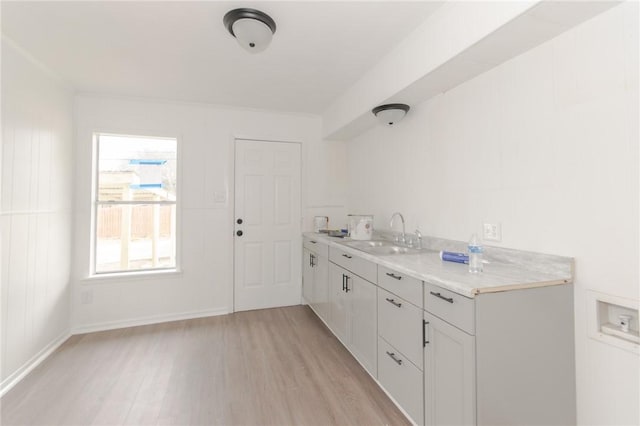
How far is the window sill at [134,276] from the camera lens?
2984 millimetres

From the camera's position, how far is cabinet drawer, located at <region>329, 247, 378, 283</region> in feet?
6.70

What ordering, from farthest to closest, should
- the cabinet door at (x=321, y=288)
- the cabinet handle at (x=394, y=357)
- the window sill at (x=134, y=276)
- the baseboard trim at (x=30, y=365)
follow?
the window sill at (x=134, y=276) → the cabinet door at (x=321, y=288) → the baseboard trim at (x=30, y=365) → the cabinet handle at (x=394, y=357)

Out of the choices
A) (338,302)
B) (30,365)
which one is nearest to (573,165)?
(338,302)

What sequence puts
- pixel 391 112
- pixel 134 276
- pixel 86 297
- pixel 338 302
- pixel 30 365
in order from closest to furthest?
pixel 30 365 < pixel 391 112 < pixel 338 302 < pixel 86 297 < pixel 134 276

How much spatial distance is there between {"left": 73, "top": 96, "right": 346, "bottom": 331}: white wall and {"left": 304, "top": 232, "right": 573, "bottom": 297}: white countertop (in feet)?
7.00

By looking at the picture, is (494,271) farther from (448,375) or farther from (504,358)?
(448,375)

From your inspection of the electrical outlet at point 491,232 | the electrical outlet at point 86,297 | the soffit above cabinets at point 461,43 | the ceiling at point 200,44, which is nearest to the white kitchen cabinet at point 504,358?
the electrical outlet at point 491,232

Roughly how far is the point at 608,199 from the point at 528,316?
63 centimetres

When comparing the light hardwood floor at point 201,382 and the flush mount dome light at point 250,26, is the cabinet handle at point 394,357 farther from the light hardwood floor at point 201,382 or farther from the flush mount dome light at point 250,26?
the flush mount dome light at point 250,26

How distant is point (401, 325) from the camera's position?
1.71 m

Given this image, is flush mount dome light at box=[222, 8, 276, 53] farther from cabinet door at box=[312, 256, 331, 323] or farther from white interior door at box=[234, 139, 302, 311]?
cabinet door at box=[312, 256, 331, 323]

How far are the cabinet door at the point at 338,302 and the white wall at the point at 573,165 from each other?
97 cm

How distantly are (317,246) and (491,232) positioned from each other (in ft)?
5.80

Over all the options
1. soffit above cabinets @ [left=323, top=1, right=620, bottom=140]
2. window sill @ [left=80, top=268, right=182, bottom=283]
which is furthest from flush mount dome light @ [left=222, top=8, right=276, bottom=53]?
window sill @ [left=80, top=268, right=182, bottom=283]
